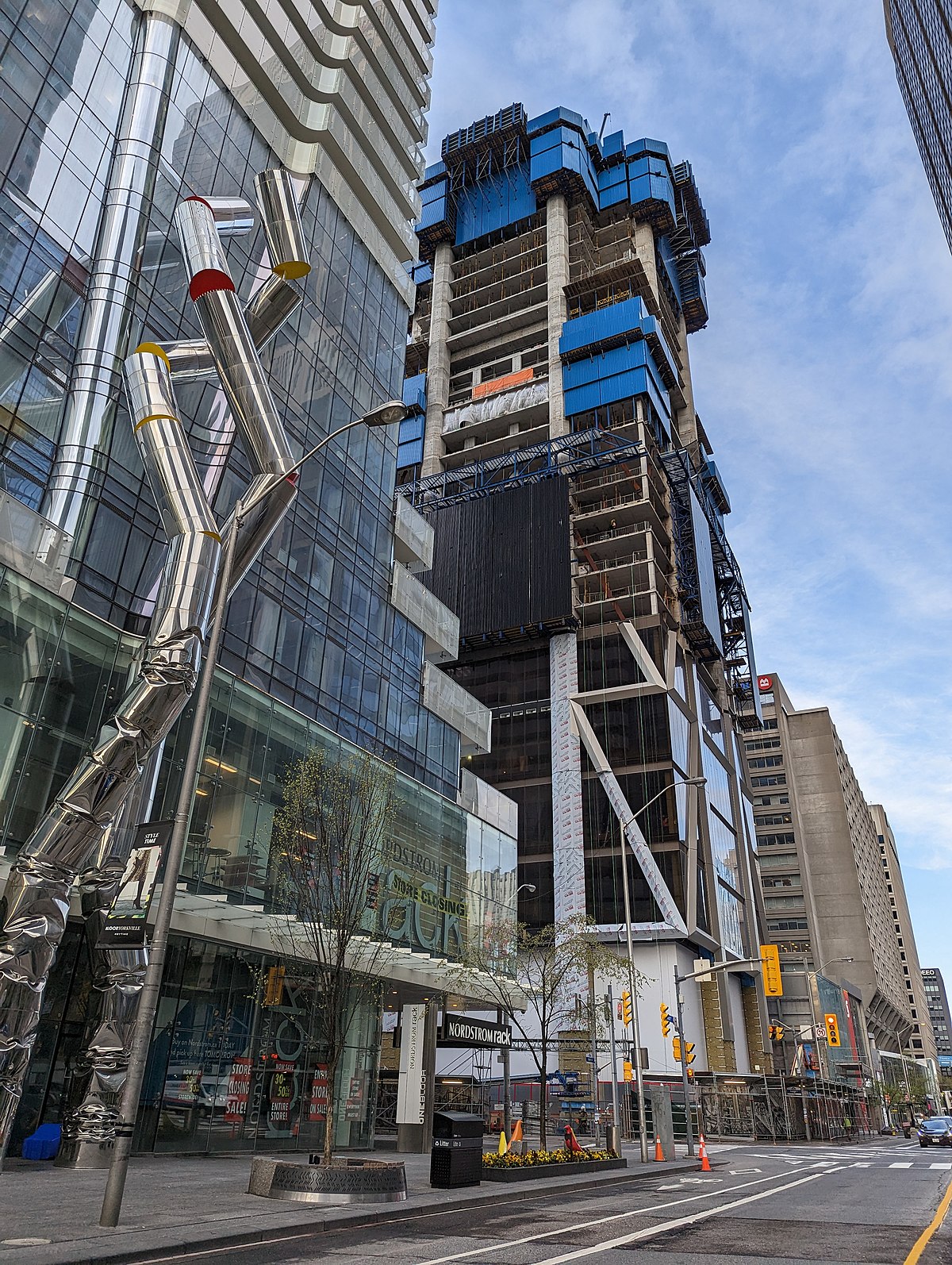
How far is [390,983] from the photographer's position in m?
31.3

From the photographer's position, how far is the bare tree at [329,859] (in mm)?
17953

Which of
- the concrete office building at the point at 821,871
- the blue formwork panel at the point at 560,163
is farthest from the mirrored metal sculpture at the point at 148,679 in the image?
the concrete office building at the point at 821,871

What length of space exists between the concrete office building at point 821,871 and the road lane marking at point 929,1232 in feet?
294

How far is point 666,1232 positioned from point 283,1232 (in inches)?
210

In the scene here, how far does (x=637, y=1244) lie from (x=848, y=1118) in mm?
77649

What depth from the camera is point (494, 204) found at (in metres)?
106

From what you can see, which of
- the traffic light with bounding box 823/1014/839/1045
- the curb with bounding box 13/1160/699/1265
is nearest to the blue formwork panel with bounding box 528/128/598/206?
the traffic light with bounding box 823/1014/839/1045

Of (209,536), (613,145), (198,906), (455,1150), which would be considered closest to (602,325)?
(613,145)

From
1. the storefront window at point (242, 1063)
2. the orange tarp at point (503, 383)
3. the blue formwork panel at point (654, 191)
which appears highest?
the blue formwork panel at point (654, 191)

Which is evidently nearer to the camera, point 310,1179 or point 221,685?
point 310,1179

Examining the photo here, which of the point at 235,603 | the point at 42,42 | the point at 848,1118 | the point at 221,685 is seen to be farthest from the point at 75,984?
the point at 848,1118

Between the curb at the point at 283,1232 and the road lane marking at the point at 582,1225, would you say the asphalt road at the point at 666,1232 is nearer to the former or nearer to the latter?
the road lane marking at the point at 582,1225

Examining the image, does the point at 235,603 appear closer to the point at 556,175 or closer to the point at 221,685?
the point at 221,685

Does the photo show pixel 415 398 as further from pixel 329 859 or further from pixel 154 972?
pixel 154 972
